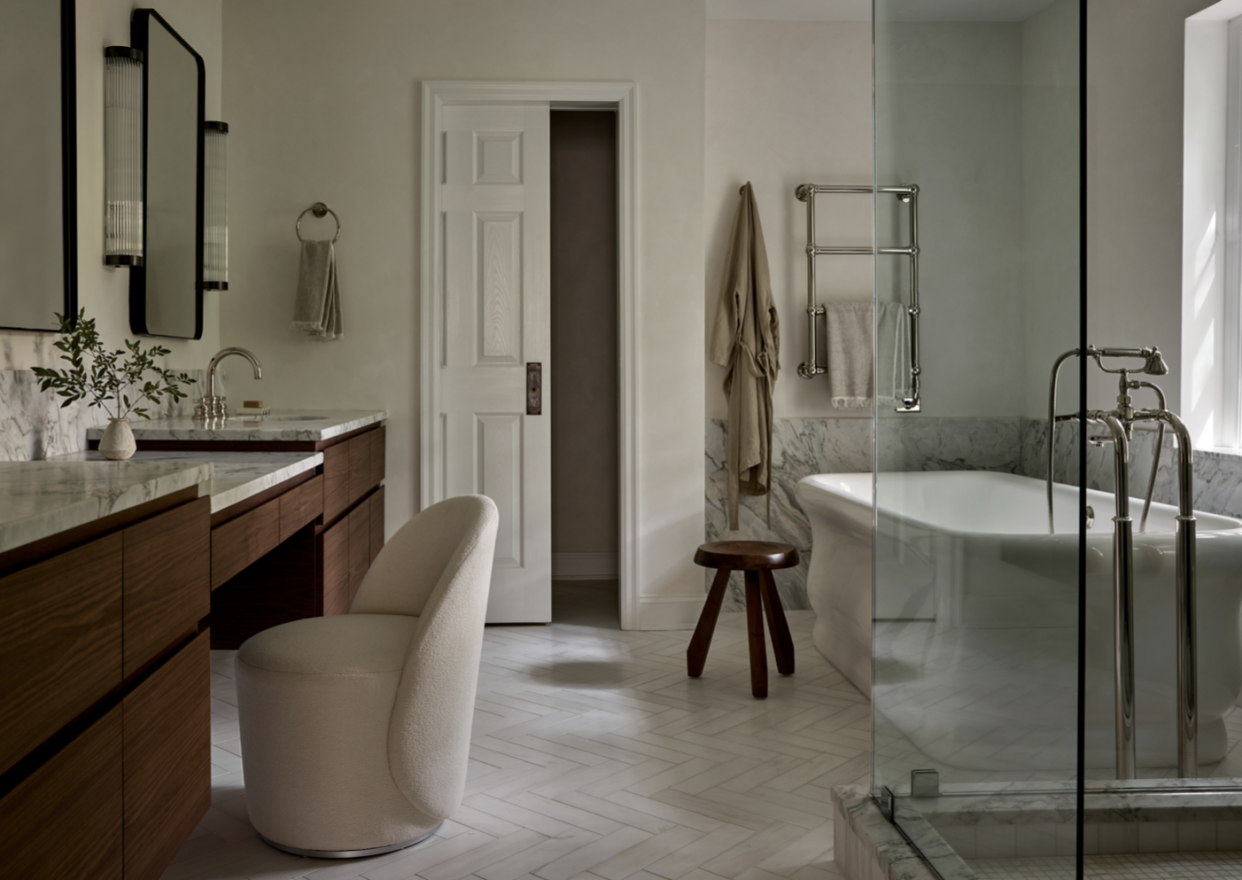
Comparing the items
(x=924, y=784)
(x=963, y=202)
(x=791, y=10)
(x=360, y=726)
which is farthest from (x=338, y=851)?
(x=791, y=10)

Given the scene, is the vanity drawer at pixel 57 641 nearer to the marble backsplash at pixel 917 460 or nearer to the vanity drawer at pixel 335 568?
the marble backsplash at pixel 917 460

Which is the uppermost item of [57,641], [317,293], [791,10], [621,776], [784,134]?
[791,10]

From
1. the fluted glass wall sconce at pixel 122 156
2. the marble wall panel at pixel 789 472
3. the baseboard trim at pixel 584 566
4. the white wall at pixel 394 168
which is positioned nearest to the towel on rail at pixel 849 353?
the marble wall panel at pixel 789 472

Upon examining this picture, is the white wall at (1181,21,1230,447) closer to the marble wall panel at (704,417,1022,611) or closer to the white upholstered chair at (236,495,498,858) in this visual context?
the marble wall panel at (704,417,1022,611)

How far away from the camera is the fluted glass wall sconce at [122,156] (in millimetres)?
2807

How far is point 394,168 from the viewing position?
3.92 metres

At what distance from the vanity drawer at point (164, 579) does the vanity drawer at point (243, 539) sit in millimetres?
168

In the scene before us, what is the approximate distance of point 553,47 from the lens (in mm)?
3920

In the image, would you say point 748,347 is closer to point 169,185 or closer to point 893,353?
point 169,185

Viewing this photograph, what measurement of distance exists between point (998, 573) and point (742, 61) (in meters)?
3.34

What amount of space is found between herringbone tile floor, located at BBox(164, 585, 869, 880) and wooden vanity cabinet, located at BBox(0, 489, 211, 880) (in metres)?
0.51

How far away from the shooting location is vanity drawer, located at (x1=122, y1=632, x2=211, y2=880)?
4.53 feet

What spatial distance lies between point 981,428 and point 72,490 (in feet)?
4.13

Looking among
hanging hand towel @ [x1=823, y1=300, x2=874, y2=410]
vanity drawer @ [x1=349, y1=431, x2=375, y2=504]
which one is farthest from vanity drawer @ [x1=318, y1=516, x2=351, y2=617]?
hanging hand towel @ [x1=823, y1=300, x2=874, y2=410]
